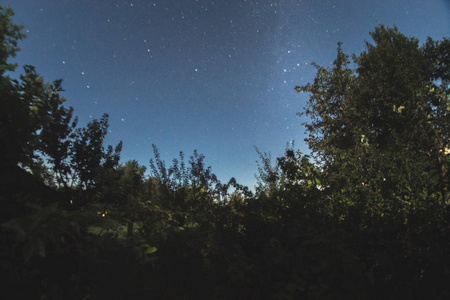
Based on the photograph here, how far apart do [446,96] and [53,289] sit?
7.33 m

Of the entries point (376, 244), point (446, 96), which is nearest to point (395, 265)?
point (376, 244)

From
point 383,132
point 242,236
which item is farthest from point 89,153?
point 383,132

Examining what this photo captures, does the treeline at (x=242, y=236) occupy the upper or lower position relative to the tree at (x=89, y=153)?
lower

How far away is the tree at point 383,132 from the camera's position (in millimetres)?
3039

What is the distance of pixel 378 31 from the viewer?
37.6 ft

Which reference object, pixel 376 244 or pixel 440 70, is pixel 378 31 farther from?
pixel 376 244

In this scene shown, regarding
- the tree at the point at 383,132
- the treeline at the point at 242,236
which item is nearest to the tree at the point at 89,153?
the treeline at the point at 242,236

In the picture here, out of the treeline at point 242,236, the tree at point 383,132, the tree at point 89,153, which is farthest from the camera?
the tree at point 89,153

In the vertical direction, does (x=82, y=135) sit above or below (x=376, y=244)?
above

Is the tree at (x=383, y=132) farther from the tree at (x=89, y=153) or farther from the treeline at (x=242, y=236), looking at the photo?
the tree at (x=89, y=153)

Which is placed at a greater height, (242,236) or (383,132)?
(383,132)

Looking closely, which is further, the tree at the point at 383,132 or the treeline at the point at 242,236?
the tree at the point at 383,132

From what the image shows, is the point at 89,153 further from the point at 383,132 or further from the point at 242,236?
the point at 383,132

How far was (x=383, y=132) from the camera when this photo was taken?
859 centimetres
